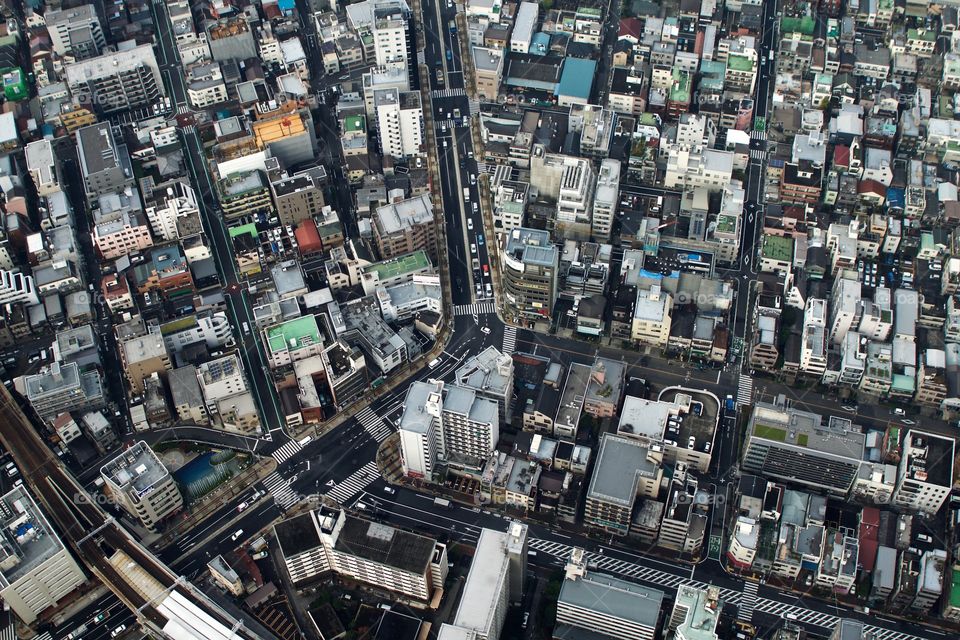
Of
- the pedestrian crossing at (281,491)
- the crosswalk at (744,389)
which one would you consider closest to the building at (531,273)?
the crosswalk at (744,389)

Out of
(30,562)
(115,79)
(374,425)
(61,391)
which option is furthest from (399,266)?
(115,79)

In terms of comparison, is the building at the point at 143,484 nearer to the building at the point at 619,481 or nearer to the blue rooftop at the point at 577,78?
the building at the point at 619,481

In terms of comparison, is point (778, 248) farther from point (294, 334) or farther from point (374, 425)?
point (294, 334)

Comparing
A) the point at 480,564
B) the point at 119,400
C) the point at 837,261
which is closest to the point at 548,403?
the point at 480,564

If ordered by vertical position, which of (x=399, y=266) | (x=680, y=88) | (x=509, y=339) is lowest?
(x=509, y=339)

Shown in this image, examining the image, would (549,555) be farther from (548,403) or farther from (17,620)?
(17,620)

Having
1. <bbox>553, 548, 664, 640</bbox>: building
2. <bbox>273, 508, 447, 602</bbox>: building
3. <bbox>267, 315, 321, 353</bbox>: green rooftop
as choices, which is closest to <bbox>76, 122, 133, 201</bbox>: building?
<bbox>267, 315, 321, 353</bbox>: green rooftop
